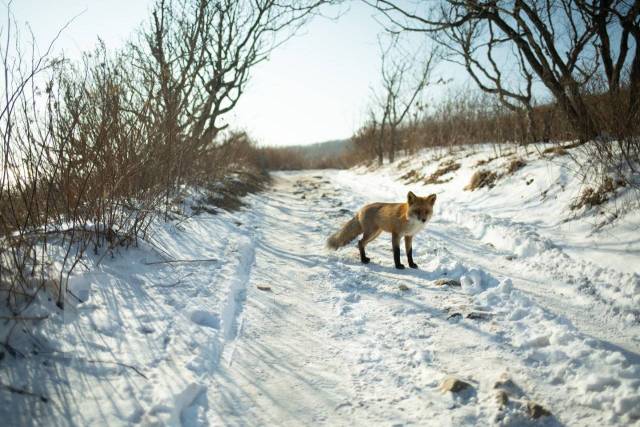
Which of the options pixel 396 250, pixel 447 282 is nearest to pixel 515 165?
pixel 396 250

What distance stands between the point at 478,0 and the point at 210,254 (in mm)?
7574

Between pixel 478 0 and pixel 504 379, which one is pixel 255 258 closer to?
pixel 504 379

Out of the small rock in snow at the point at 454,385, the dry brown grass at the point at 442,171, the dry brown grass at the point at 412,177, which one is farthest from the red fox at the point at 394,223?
the dry brown grass at the point at 412,177

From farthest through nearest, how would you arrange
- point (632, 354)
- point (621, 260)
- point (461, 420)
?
point (621, 260) → point (632, 354) → point (461, 420)

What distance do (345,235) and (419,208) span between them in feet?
3.90

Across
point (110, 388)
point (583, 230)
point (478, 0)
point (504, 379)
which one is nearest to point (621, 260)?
point (583, 230)

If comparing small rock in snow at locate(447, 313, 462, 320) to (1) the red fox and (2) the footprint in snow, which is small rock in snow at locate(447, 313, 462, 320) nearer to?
(1) the red fox

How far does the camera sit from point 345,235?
511 centimetres

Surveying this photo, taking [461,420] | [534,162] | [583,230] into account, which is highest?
[534,162]

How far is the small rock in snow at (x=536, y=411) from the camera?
1.84 metres

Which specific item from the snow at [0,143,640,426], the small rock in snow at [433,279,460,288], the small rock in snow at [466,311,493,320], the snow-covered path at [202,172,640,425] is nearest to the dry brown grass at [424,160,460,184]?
the snow at [0,143,640,426]

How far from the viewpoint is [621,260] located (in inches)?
143

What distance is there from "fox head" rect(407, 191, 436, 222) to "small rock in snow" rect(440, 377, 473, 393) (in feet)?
8.43

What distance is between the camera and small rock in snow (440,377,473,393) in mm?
2068
